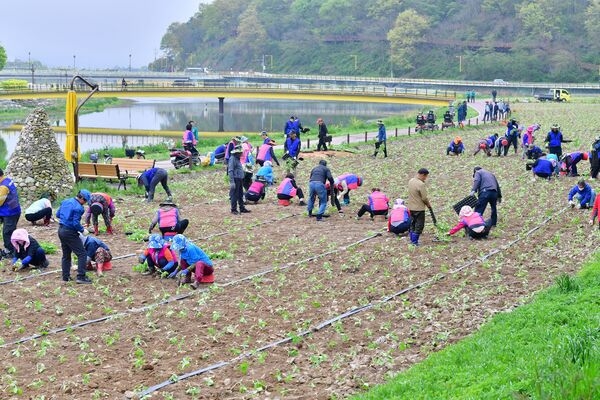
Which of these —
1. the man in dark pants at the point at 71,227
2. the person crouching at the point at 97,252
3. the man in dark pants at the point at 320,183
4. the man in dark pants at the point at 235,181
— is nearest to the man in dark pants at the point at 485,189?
the man in dark pants at the point at 320,183

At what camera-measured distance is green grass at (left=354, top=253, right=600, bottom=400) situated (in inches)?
306

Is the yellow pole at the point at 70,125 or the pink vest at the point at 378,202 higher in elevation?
the yellow pole at the point at 70,125

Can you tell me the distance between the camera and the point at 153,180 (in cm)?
2280

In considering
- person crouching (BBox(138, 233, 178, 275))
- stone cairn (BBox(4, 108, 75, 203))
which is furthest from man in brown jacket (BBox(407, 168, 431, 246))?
stone cairn (BBox(4, 108, 75, 203))

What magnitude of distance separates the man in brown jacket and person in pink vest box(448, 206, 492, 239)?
95cm

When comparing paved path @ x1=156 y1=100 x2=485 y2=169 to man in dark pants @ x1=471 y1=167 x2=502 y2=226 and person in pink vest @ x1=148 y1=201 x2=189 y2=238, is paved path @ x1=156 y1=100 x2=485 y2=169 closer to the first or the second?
man in dark pants @ x1=471 y1=167 x2=502 y2=226

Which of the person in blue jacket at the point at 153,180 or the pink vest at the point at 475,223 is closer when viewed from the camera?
the pink vest at the point at 475,223

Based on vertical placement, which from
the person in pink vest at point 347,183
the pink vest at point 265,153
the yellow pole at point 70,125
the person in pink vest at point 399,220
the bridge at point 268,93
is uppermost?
the bridge at point 268,93

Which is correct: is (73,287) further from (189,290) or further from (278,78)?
(278,78)

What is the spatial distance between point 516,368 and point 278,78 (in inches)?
4391

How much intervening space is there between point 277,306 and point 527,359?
482 cm

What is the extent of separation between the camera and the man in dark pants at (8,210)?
16.0m

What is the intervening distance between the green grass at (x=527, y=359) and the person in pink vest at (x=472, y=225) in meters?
5.22

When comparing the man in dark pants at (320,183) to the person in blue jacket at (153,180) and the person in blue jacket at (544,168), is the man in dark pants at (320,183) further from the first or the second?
the person in blue jacket at (544,168)
